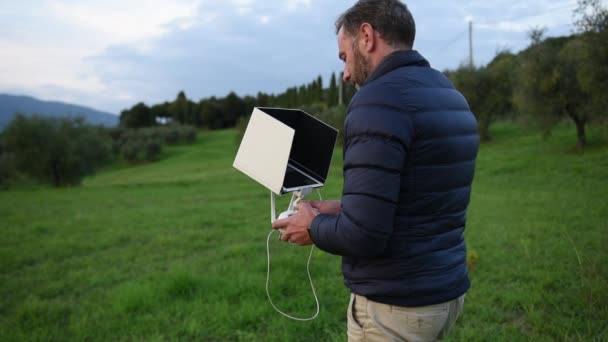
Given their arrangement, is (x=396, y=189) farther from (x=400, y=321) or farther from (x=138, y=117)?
(x=138, y=117)

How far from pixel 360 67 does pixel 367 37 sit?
5.3 inches

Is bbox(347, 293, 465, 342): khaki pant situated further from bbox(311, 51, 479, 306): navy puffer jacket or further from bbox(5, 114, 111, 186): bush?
bbox(5, 114, 111, 186): bush

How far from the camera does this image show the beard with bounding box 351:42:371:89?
1.92 m

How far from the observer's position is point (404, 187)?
68.9 inches

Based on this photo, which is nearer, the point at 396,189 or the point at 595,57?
the point at 396,189

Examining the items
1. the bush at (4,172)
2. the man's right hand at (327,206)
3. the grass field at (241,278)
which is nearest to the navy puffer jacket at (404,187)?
the man's right hand at (327,206)

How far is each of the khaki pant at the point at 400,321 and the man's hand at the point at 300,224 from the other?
401 mm

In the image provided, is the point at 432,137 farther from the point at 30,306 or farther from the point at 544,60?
the point at 544,60

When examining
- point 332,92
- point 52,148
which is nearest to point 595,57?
point 52,148

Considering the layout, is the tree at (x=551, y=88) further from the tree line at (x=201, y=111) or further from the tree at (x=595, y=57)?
the tree line at (x=201, y=111)

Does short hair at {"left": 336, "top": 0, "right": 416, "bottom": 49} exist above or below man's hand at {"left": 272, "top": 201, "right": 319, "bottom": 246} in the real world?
above

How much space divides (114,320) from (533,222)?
7.23 metres

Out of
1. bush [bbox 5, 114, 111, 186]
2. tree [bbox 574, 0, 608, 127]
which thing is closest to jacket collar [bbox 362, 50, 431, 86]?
tree [bbox 574, 0, 608, 127]


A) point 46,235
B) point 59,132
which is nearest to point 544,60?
point 46,235
